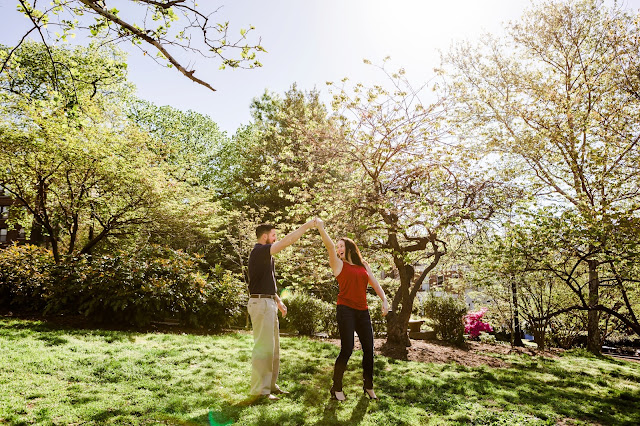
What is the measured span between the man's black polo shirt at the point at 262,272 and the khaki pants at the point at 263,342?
4.7 inches

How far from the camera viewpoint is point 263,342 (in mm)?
4105

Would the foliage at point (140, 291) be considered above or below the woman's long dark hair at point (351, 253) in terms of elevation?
below

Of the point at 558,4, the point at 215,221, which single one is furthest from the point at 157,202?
the point at 558,4

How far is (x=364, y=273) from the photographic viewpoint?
184 inches

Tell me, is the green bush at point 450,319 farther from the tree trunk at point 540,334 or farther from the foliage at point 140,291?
the foliage at point 140,291

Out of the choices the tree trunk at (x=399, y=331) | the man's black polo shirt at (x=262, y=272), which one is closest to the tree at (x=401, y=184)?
the tree trunk at (x=399, y=331)

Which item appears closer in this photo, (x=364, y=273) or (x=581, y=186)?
(x=364, y=273)

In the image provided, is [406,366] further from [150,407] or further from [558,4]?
[558,4]

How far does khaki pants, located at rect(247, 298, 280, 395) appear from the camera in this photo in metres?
4.11

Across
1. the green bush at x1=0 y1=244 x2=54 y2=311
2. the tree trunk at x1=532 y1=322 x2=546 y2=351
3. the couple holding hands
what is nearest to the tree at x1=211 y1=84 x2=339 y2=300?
the couple holding hands

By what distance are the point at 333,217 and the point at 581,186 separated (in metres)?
7.21

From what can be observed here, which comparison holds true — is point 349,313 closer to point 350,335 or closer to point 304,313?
point 350,335

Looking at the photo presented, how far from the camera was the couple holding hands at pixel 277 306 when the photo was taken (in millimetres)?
4152

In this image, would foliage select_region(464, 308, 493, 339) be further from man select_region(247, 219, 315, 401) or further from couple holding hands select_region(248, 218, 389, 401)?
man select_region(247, 219, 315, 401)
